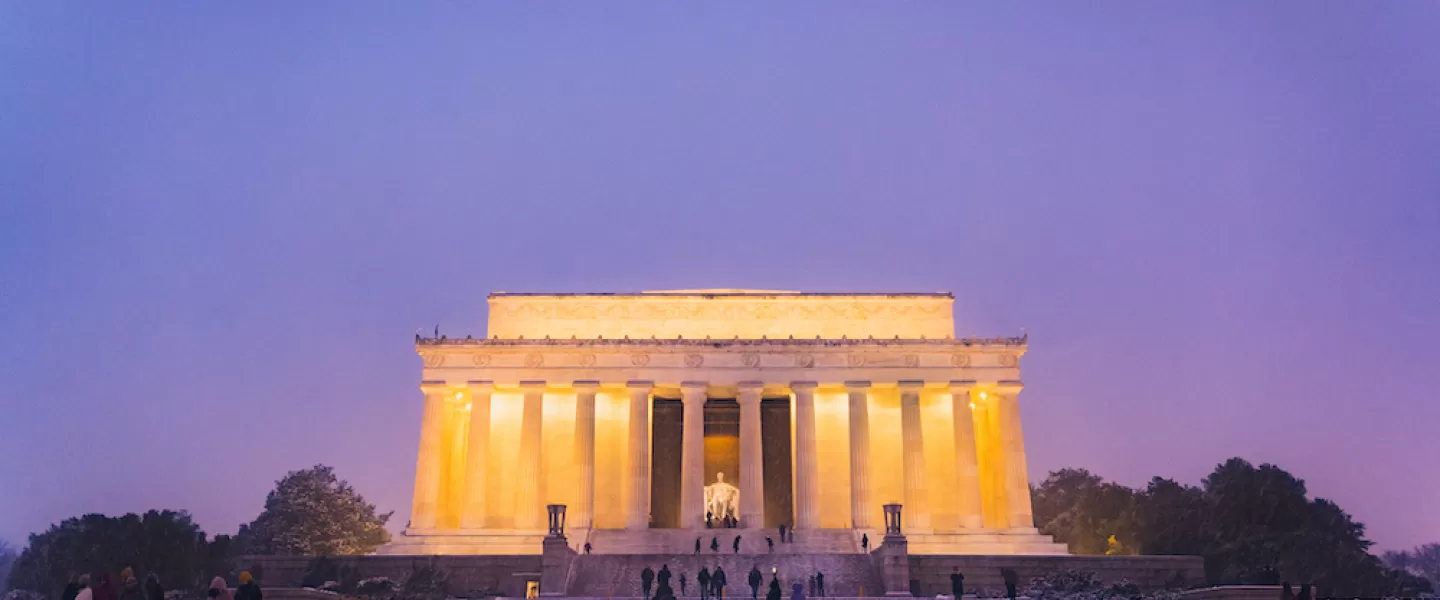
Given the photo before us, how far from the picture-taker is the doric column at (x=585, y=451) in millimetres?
49125

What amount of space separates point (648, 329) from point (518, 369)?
671 centimetres

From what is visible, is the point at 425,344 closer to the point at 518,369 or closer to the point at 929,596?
the point at 518,369

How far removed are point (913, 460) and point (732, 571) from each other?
43.5 feet

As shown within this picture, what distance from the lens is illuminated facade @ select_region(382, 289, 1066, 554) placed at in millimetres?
49375

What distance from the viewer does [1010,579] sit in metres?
34.8

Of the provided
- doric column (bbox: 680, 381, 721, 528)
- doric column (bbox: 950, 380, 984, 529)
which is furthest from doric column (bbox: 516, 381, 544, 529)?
doric column (bbox: 950, 380, 984, 529)

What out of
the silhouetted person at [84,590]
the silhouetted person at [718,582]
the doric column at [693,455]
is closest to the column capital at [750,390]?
the doric column at [693,455]

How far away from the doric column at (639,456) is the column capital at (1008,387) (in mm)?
15528

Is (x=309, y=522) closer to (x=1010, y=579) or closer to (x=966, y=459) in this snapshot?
(x=966, y=459)

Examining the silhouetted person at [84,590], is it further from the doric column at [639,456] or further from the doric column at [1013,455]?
the doric column at [1013,455]

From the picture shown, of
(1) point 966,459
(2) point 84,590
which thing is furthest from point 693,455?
(2) point 84,590

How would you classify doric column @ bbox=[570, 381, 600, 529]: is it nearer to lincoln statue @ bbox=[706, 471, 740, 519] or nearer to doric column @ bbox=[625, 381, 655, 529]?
doric column @ bbox=[625, 381, 655, 529]

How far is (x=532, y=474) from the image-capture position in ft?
163

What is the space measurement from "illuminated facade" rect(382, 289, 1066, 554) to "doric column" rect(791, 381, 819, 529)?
67 mm
